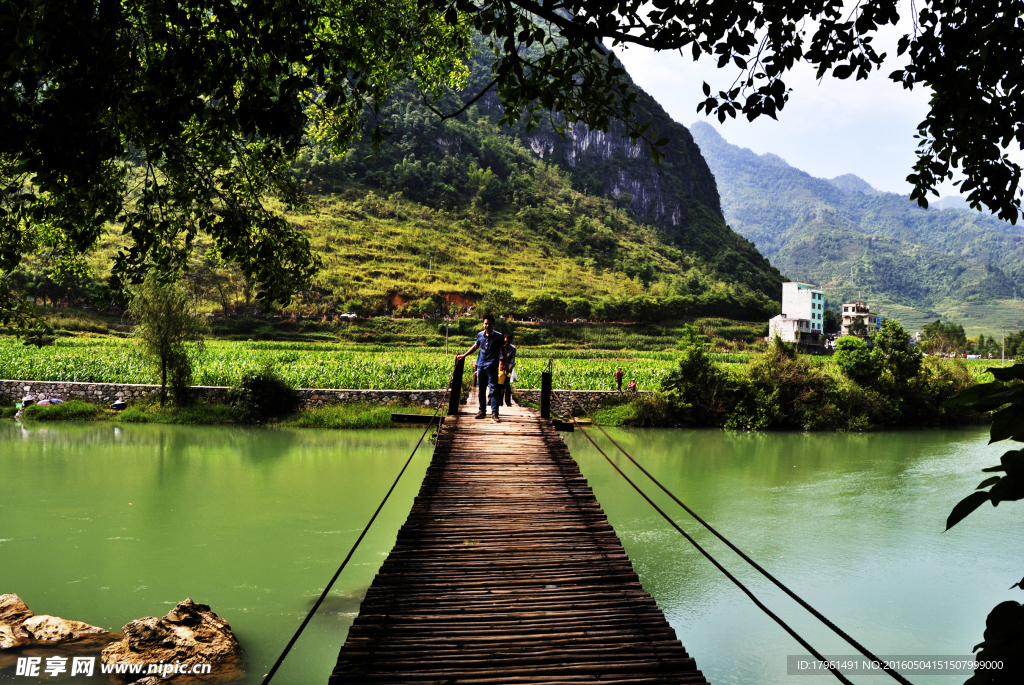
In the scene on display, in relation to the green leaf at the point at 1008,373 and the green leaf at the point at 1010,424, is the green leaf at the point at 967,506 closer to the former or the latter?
the green leaf at the point at 1010,424

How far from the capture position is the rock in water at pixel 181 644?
5.25 meters

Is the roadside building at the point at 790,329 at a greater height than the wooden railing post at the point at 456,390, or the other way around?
the roadside building at the point at 790,329

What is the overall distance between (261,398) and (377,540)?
38.4 feet

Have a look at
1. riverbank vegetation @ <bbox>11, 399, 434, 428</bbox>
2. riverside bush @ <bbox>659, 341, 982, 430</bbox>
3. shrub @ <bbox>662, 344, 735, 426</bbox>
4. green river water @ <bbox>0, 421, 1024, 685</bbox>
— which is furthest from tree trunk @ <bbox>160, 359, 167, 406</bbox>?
shrub @ <bbox>662, 344, 735, 426</bbox>

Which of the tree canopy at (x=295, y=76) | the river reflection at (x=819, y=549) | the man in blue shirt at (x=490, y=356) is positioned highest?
the tree canopy at (x=295, y=76)

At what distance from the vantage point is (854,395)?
21969mm

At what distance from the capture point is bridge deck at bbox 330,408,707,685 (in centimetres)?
290

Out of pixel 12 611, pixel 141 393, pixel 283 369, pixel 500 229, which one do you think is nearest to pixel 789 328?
pixel 500 229

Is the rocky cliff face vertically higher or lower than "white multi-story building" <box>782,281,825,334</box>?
higher

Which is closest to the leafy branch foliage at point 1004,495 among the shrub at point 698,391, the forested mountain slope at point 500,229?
the shrub at point 698,391

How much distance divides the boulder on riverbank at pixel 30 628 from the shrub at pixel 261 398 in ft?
45.6

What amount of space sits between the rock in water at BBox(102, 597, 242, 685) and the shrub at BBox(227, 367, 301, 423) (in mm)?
14595

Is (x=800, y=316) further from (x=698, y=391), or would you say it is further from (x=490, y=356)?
(x=490, y=356)

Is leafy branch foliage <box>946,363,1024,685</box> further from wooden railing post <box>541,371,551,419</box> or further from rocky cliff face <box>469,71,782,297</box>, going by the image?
rocky cliff face <box>469,71,782,297</box>
